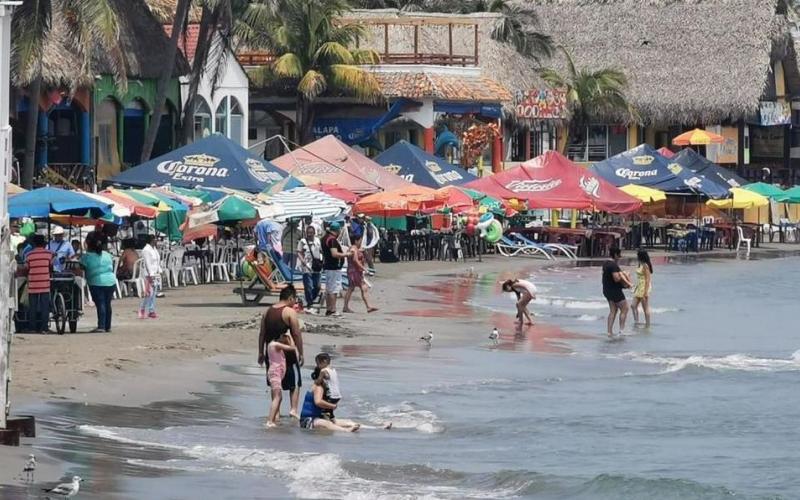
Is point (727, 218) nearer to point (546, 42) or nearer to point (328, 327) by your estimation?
point (546, 42)

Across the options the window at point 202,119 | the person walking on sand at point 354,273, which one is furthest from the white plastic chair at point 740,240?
the person walking on sand at point 354,273

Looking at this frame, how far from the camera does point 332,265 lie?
25344 millimetres

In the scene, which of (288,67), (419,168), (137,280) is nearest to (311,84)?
(288,67)

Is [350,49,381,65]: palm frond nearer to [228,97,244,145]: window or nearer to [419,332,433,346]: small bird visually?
[228,97,244,145]: window

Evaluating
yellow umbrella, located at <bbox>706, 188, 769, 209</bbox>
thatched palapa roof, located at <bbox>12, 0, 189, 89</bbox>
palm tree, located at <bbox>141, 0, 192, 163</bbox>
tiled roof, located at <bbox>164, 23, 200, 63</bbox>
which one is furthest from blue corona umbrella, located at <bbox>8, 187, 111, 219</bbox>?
yellow umbrella, located at <bbox>706, 188, 769, 209</bbox>

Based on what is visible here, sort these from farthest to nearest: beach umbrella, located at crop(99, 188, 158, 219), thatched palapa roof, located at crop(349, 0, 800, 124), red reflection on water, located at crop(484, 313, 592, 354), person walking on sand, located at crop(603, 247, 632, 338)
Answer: thatched palapa roof, located at crop(349, 0, 800, 124), beach umbrella, located at crop(99, 188, 158, 219), person walking on sand, located at crop(603, 247, 632, 338), red reflection on water, located at crop(484, 313, 592, 354)

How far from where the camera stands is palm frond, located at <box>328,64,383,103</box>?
47.4 meters

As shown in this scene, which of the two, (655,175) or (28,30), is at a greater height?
(28,30)

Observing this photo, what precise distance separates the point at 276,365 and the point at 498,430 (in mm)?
2381

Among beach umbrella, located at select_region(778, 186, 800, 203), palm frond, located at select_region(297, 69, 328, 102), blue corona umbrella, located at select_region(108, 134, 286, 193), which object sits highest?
palm frond, located at select_region(297, 69, 328, 102)

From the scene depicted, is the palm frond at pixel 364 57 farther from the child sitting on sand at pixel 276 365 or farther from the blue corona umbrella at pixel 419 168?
the child sitting on sand at pixel 276 365

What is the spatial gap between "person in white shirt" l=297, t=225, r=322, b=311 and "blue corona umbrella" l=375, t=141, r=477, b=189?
14832 mm

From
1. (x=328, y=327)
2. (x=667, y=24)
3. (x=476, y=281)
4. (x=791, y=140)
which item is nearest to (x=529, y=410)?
(x=328, y=327)

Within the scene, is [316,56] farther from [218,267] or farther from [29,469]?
[29,469]
